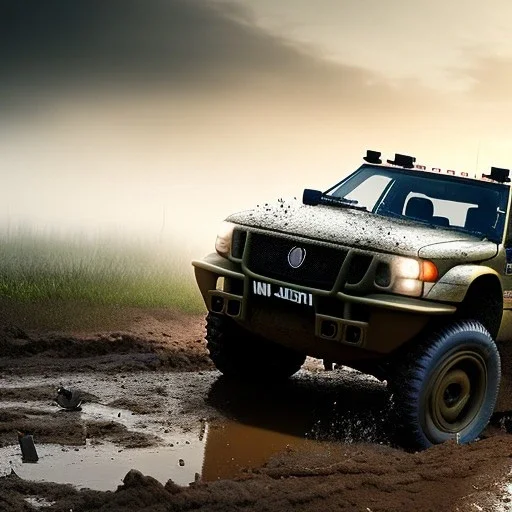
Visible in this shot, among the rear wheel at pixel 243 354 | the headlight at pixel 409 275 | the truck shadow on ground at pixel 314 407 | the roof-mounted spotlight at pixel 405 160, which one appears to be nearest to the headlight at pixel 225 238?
the rear wheel at pixel 243 354

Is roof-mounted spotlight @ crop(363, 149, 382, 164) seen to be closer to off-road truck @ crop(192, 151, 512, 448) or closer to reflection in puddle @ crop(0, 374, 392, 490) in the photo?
off-road truck @ crop(192, 151, 512, 448)

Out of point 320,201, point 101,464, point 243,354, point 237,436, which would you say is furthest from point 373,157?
point 101,464

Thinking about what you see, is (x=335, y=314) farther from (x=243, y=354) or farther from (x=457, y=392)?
(x=243, y=354)

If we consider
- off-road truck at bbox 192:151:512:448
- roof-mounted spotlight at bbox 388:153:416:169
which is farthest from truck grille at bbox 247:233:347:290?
roof-mounted spotlight at bbox 388:153:416:169

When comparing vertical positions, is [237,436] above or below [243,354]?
below

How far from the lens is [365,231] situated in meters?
7.84

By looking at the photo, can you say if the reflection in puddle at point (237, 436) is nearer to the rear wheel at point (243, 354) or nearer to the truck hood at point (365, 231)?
the rear wheel at point (243, 354)

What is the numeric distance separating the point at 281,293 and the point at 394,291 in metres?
0.86

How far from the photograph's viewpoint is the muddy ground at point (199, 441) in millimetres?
5902

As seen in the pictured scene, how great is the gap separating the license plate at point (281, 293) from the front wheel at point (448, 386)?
0.83 metres

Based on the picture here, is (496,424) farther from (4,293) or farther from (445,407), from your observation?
(4,293)

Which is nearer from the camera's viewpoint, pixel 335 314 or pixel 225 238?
pixel 335 314

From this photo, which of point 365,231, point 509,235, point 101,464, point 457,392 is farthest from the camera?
point 509,235

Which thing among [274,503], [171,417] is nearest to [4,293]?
[171,417]
